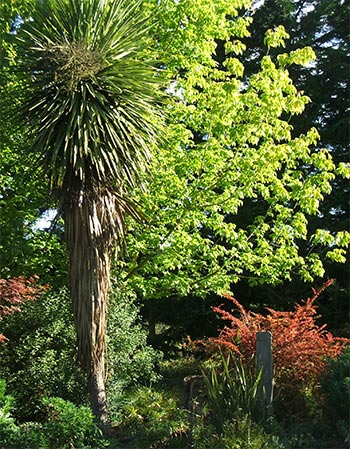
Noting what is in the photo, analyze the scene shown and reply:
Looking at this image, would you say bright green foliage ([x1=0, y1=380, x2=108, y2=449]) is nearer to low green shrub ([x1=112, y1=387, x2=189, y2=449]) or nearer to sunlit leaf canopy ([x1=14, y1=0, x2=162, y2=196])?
low green shrub ([x1=112, y1=387, x2=189, y2=449])

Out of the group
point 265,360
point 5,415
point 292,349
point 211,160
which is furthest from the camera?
point 211,160

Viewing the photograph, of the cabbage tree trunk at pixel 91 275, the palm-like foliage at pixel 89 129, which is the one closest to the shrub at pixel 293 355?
the cabbage tree trunk at pixel 91 275

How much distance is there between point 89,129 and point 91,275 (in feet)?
5.43

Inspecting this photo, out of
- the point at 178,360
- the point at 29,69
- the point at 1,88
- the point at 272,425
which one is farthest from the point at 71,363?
the point at 178,360

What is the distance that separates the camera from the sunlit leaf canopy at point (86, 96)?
6.78 metres

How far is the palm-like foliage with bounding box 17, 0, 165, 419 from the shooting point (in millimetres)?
6730

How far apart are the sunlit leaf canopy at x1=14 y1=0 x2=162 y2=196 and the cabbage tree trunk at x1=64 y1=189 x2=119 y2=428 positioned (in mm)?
311

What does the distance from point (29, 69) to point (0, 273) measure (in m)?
2.94

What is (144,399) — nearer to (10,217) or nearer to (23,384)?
(23,384)

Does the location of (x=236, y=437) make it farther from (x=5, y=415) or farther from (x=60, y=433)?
(x=5, y=415)

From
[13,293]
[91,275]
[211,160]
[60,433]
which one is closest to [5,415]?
[60,433]

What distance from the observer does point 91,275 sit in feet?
22.3

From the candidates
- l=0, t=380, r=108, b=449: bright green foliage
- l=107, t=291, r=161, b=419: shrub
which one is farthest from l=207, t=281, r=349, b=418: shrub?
l=0, t=380, r=108, b=449: bright green foliage

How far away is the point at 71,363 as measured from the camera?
6918 mm
